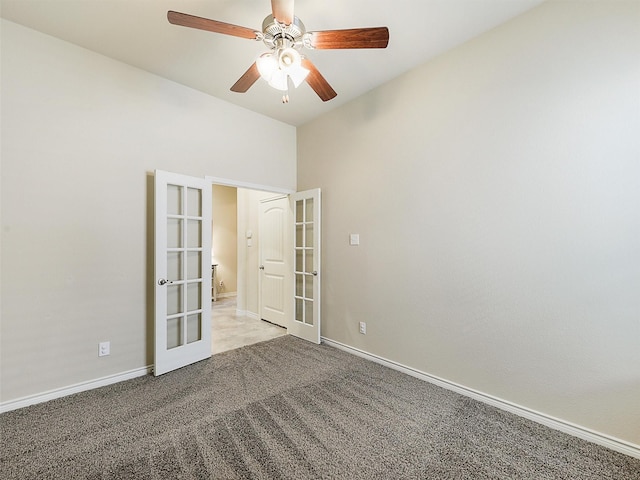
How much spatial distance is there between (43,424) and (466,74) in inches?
168

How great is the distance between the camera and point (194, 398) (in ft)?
7.54

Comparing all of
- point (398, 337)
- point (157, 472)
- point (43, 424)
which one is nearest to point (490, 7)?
point (398, 337)

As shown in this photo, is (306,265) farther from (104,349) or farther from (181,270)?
(104,349)

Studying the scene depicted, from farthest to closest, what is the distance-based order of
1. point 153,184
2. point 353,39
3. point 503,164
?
1. point 153,184
2. point 503,164
3. point 353,39

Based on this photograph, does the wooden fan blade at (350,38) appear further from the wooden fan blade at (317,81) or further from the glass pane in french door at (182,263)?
the glass pane in french door at (182,263)

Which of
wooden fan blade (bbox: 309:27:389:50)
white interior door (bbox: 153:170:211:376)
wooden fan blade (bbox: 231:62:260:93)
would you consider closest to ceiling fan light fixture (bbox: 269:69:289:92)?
wooden fan blade (bbox: 231:62:260:93)

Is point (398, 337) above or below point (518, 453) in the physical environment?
above

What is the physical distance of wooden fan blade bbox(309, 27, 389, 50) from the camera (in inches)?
64.2

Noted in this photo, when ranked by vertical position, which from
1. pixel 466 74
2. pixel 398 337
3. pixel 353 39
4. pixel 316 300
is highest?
pixel 466 74

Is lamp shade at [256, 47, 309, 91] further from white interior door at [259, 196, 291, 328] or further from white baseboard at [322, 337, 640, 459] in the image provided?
white baseboard at [322, 337, 640, 459]

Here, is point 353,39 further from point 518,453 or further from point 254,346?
point 254,346

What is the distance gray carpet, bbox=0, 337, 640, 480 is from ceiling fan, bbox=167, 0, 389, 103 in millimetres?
2418

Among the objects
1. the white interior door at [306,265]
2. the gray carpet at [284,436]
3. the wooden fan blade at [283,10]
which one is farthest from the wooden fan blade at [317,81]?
the gray carpet at [284,436]

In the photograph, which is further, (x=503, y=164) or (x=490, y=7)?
(x=503, y=164)
